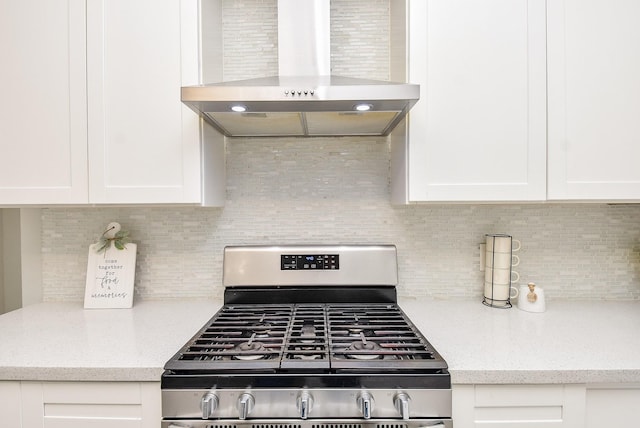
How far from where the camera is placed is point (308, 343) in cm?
106

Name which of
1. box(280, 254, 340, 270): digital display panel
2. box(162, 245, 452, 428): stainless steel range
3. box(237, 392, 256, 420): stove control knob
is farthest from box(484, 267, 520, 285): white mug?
box(237, 392, 256, 420): stove control knob

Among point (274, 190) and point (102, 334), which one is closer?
point (102, 334)

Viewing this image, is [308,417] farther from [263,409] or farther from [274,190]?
[274,190]

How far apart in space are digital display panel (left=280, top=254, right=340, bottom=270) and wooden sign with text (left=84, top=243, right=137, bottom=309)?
28.0 inches

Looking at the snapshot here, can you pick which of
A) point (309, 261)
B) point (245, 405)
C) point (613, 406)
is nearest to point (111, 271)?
point (309, 261)

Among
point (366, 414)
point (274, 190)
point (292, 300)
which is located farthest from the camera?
point (274, 190)

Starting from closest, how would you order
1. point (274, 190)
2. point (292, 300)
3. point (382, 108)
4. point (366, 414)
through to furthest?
point (366, 414)
point (382, 108)
point (292, 300)
point (274, 190)

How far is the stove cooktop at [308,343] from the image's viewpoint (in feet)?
3.04

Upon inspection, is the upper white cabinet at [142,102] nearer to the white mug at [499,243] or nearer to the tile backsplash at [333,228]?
the tile backsplash at [333,228]

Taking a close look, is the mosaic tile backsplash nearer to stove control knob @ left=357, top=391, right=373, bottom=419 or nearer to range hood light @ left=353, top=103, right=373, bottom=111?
range hood light @ left=353, top=103, right=373, bottom=111

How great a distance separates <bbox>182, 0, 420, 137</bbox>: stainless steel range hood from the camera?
1082 mm

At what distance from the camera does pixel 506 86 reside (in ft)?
4.13

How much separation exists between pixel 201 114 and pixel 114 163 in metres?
0.38

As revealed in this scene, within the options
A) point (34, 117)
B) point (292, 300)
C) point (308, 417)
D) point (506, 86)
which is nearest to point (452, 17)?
point (506, 86)
